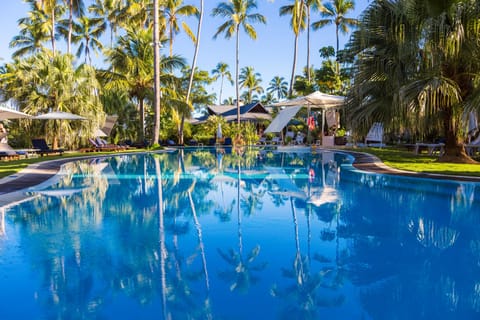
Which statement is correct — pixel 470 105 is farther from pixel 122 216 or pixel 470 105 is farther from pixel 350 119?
pixel 122 216

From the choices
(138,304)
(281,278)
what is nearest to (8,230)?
(138,304)

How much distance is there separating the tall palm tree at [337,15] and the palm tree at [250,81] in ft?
74.3

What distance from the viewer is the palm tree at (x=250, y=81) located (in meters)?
59.2

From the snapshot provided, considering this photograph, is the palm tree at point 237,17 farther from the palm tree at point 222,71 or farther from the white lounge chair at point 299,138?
the palm tree at point 222,71

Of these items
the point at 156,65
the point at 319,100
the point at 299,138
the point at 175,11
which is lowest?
the point at 299,138

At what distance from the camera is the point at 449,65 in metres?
12.4

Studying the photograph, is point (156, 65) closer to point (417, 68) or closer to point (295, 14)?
point (417, 68)

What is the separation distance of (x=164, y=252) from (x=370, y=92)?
438 inches

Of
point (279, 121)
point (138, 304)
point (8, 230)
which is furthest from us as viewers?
point (279, 121)

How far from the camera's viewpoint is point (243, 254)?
4516mm

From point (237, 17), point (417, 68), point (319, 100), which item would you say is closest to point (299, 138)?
point (319, 100)

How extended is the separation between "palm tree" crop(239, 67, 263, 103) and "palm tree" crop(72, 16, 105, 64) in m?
25.2

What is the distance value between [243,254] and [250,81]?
56193mm

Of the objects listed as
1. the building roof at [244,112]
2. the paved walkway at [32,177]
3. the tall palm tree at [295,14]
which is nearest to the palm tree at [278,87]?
the building roof at [244,112]
